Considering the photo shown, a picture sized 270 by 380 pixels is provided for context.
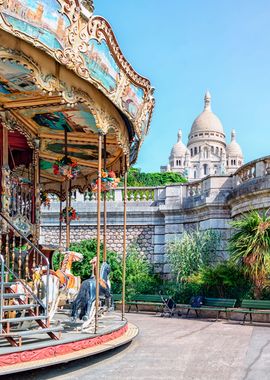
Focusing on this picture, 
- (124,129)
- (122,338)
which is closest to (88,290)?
(122,338)

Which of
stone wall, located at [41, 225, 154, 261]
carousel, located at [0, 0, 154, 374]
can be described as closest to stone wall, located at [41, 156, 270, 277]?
stone wall, located at [41, 225, 154, 261]

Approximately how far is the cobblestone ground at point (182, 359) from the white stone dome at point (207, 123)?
11461cm

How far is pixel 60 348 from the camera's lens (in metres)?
8.97

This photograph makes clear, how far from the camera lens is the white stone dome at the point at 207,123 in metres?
127

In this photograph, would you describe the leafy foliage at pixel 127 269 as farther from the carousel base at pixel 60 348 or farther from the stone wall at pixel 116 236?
the carousel base at pixel 60 348

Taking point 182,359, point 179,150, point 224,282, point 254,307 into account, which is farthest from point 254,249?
point 179,150

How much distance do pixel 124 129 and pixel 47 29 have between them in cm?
451

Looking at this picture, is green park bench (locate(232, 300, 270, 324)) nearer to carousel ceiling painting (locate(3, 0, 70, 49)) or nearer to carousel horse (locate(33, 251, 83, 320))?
carousel horse (locate(33, 251, 83, 320))

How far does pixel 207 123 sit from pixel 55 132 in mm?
115663

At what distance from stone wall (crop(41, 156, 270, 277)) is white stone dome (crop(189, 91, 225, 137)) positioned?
102639 mm

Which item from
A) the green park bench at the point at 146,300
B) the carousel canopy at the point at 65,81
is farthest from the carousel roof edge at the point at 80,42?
the green park bench at the point at 146,300

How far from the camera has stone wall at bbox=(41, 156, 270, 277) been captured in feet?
73.5

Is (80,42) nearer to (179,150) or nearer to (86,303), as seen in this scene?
(86,303)

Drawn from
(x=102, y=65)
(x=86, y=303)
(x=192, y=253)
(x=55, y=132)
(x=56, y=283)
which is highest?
(x=102, y=65)
